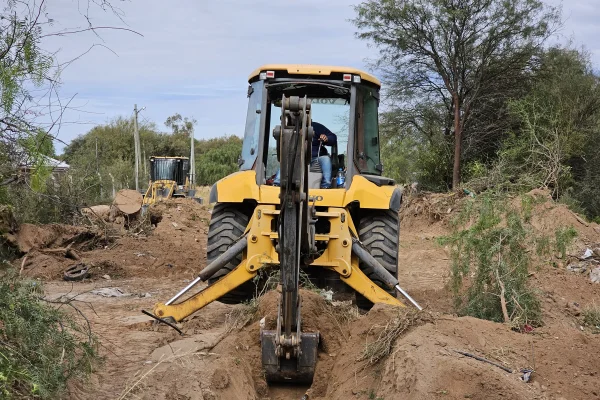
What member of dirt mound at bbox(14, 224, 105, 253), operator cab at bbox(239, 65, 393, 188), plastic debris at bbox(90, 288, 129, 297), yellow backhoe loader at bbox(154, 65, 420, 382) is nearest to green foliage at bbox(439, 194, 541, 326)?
yellow backhoe loader at bbox(154, 65, 420, 382)

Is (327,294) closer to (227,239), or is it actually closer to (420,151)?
(227,239)

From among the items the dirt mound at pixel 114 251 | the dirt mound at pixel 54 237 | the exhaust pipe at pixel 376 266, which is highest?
the exhaust pipe at pixel 376 266

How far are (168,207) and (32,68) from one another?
17024 millimetres

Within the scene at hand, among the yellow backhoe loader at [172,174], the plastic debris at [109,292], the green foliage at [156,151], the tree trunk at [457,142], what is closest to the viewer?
the plastic debris at [109,292]

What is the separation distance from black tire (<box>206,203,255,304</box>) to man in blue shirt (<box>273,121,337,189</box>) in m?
0.60

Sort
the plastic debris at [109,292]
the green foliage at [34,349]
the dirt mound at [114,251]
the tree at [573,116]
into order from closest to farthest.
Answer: the green foliage at [34,349] → the plastic debris at [109,292] → the dirt mound at [114,251] → the tree at [573,116]

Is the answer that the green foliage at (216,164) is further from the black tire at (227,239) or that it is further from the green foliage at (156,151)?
the black tire at (227,239)

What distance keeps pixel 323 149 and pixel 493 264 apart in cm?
227

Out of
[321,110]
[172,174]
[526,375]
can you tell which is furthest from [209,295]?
[172,174]

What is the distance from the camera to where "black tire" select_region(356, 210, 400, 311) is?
7.57 m

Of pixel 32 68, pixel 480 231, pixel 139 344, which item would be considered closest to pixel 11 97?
pixel 32 68

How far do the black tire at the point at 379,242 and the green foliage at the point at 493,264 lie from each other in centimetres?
65

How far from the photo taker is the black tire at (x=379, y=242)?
7566mm

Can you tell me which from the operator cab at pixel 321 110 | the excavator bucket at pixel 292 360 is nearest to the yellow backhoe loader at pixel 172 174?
the operator cab at pixel 321 110
